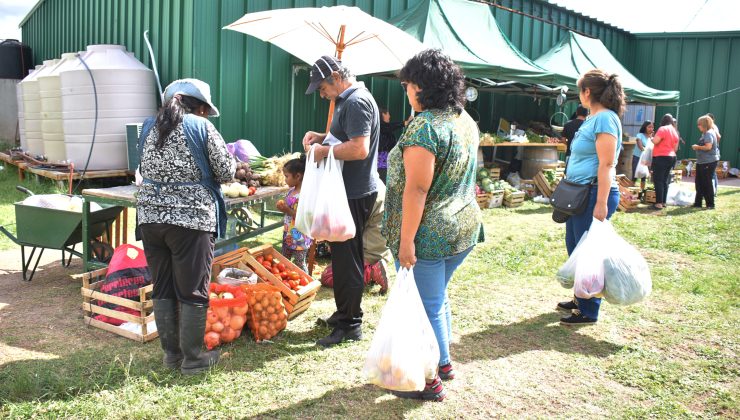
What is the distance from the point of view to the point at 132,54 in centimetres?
970

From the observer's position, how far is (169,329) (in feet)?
11.6

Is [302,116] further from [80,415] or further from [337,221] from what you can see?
[80,415]

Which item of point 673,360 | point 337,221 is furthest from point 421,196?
point 673,360

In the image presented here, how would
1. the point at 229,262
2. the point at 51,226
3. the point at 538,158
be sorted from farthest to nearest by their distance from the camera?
the point at 538,158, the point at 51,226, the point at 229,262

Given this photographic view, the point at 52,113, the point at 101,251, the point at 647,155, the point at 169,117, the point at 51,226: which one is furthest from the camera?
the point at 647,155

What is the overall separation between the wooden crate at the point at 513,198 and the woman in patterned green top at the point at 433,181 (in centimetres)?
803

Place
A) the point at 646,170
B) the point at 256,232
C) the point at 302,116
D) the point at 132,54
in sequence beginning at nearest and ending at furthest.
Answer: the point at 256,232
the point at 132,54
the point at 302,116
the point at 646,170

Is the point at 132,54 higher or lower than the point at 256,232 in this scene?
higher

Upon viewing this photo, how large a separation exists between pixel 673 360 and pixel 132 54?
8.90m

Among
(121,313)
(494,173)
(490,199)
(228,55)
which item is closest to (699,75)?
(494,173)

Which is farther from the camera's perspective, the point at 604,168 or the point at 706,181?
the point at 706,181

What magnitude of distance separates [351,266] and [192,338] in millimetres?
1118

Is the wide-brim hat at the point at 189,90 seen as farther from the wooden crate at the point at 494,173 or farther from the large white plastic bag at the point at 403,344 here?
the wooden crate at the point at 494,173

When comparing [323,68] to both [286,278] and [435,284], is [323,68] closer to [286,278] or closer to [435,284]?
[435,284]
